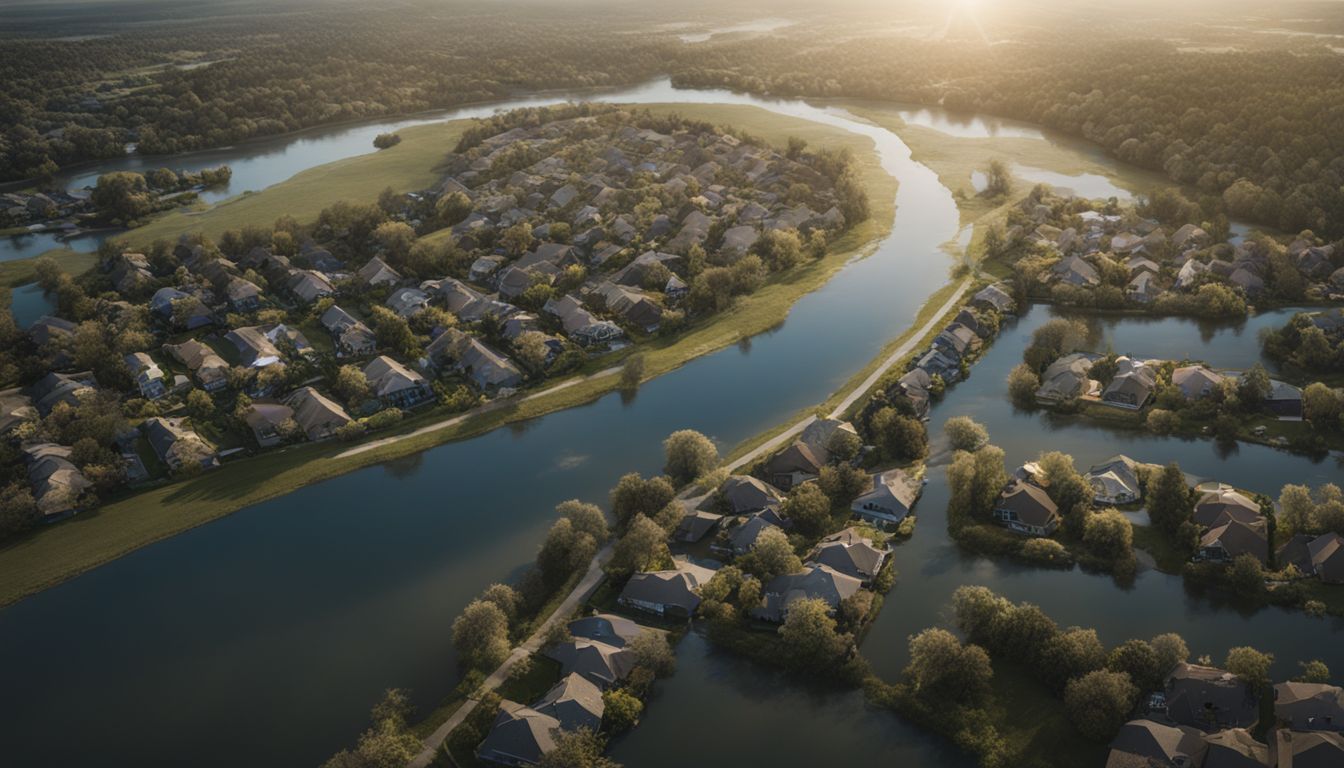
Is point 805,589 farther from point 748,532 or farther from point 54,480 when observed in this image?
point 54,480

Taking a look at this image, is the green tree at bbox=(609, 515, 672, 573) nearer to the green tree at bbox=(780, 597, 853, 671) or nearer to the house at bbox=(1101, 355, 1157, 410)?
the green tree at bbox=(780, 597, 853, 671)

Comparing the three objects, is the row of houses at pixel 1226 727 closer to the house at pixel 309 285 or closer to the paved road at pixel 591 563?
the paved road at pixel 591 563

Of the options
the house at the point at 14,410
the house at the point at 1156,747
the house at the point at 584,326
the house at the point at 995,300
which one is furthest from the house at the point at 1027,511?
the house at the point at 14,410

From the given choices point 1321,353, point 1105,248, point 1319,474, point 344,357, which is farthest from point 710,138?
point 1319,474

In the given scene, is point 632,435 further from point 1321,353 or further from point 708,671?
point 1321,353

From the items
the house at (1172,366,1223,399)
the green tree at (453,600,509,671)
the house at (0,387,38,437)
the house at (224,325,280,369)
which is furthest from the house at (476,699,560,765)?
the house at (1172,366,1223,399)

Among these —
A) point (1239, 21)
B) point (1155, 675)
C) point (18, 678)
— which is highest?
point (1239, 21)

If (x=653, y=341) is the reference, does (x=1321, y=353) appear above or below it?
above
